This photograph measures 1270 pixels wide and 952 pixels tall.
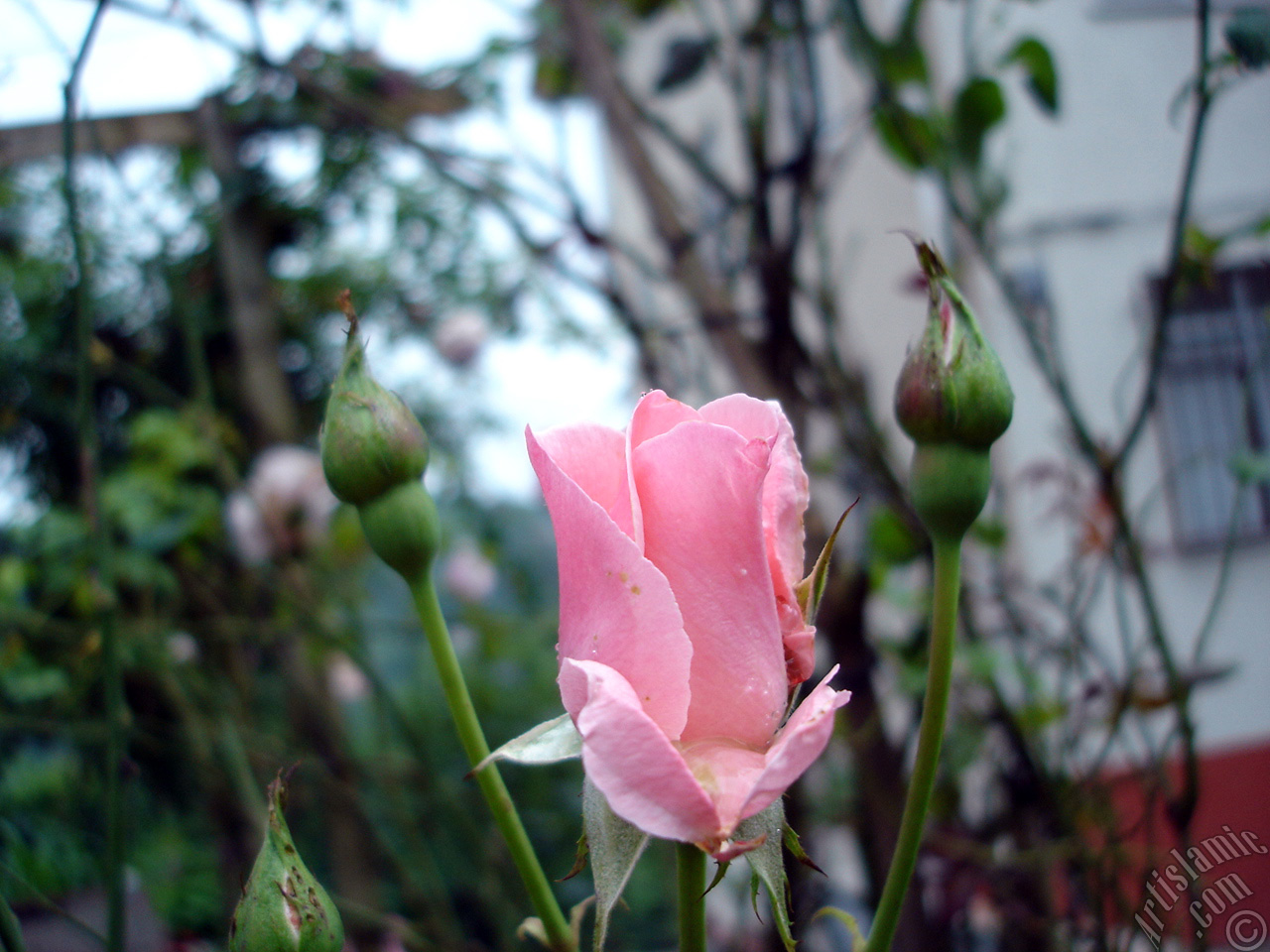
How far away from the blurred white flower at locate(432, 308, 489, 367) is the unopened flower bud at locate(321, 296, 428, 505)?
4.77ft

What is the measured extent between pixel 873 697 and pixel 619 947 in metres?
1.17

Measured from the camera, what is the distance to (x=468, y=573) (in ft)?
5.62

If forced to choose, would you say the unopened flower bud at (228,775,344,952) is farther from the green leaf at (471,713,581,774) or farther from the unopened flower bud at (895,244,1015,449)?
the unopened flower bud at (895,244,1015,449)

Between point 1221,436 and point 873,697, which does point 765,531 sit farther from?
point 1221,436

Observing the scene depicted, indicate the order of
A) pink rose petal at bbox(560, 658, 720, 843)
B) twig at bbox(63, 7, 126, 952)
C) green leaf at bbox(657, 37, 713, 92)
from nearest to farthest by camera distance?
1. pink rose petal at bbox(560, 658, 720, 843)
2. twig at bbox(63, 7, 126, 952)
3. green leaf at bbox(657, 37, 713, 92)

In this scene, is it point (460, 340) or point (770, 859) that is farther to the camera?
point (460, 340)

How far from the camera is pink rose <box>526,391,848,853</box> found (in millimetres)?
161

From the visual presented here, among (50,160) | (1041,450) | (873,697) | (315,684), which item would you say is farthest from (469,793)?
(1041,450)

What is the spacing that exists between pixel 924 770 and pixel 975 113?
640 mm

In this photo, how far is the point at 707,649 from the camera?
0.19m

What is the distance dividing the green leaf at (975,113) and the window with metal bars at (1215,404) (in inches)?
8.2

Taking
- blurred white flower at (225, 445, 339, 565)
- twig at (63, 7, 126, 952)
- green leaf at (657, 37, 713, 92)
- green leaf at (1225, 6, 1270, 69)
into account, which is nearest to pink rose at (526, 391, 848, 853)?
twig at (63, 7, 126, 952)

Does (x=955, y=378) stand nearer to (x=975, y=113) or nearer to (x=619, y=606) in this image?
(x=619, y=606)

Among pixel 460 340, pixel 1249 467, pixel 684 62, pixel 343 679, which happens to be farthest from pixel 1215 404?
pixel 343 679
